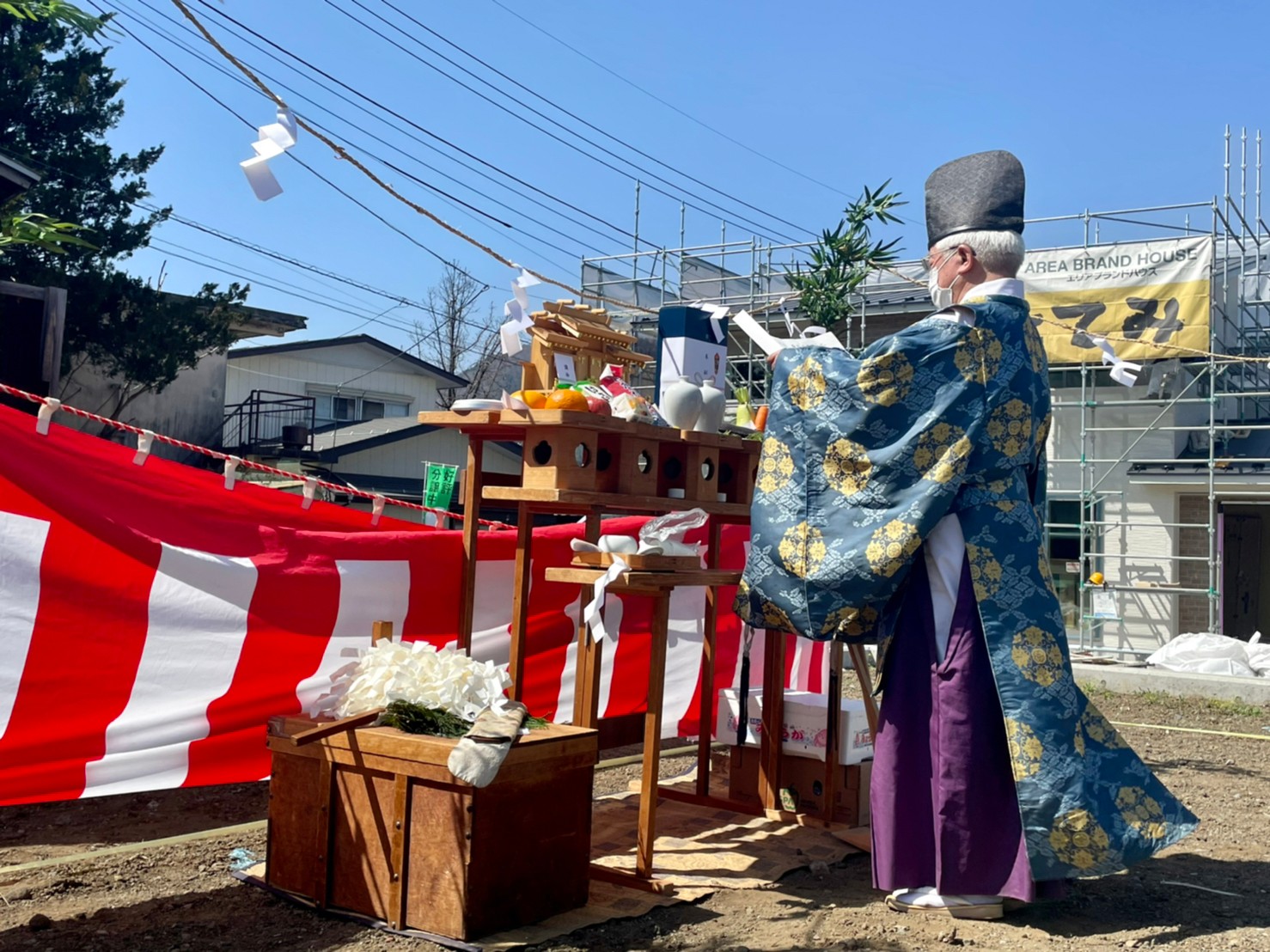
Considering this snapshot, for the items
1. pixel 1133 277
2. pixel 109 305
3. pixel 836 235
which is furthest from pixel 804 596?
pixel 109 305

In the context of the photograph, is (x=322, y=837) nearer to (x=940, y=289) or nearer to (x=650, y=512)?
(x=650, y=512)

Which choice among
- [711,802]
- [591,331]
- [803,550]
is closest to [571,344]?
[591,331]

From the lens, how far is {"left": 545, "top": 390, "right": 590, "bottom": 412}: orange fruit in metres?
3.48

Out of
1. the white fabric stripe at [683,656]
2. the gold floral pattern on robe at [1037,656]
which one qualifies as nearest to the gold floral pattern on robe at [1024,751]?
the gold floral pattern on robe at [1037,656]

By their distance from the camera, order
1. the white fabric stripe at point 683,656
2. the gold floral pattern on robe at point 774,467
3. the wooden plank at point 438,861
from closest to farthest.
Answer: the wooden plank at point 438,861, the gold floral pattern on robe at point 774,467, the white fabric stripe at point 683,656

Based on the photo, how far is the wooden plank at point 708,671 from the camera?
14.5 ft

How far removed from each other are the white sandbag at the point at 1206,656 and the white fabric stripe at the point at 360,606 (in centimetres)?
762

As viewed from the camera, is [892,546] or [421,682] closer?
[421,682]

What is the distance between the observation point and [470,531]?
3980 mm

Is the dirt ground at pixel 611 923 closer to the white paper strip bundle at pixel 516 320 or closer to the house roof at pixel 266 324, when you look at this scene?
the white paper strip bundle at pixel 516 320

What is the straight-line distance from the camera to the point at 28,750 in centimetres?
326

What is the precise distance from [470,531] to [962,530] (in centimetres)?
163

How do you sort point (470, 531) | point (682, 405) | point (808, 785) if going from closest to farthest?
point (682, 405)
point (470, 531)
point (808, 785)

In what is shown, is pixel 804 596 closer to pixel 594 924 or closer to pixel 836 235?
pixel 594 924
